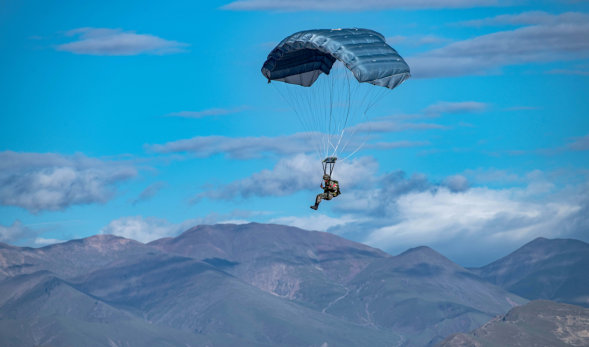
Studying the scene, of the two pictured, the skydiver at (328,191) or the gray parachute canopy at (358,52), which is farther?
the skydiver at (328,191)

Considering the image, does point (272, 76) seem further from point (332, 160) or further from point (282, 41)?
point (332, 160)

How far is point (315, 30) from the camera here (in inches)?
2616

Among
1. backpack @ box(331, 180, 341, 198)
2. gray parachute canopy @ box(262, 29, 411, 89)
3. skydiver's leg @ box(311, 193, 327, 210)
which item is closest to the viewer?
gray parachute canopy @ box(262, 29, 411, 89)

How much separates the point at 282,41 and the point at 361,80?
31.8 feet

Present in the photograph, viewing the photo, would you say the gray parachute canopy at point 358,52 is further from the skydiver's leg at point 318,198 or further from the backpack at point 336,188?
the skydiver's leg at point 318,198

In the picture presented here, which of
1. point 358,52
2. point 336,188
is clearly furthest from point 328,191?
point 358,52

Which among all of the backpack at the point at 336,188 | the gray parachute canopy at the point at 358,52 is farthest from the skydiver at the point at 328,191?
the gray parachute canopy at the point at 358,52

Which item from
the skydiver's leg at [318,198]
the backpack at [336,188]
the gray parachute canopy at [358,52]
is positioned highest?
the gray parachute canopy at [358,52]

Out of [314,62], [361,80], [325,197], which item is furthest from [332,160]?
[314,62]

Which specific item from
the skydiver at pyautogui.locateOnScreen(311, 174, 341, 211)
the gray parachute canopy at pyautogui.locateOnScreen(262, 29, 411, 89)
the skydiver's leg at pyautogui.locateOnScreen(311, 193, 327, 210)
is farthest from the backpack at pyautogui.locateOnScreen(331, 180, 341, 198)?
the gray parachute canopy at pyautogui.locateOnScreen(262, 29, 411, 89)

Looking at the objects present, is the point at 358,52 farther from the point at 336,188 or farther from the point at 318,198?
the point at 318,198

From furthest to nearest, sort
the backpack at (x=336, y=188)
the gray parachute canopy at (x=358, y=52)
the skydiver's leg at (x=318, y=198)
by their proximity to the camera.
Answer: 1. the backpack at (x=336, y=188)
2. the skydiver's leg at (x=318, y=198)
3. the gray parachute canopy at (x=358, y=52)

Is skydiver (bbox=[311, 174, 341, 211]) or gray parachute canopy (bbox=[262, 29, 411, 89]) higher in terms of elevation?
gray parachute canopy (bbox=[262, 29, 411, 89])

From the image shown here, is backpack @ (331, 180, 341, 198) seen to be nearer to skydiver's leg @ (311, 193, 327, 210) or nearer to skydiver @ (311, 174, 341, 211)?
skydiver @ (311, 174, 341, 211)
